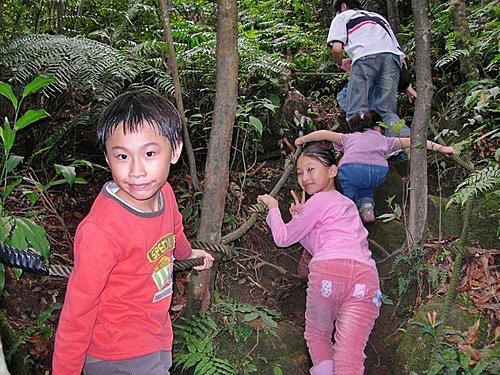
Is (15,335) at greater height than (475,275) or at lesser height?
lesser

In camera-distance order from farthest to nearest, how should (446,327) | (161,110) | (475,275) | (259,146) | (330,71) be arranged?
1. (330,71)
2. (259,146)
3. (475,275)
4. (446,327)
5. (161,110)

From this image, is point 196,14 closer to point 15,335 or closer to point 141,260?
point 15,335

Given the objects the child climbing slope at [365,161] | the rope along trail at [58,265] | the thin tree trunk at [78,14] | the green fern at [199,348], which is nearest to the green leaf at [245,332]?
the green fern at [199,348]

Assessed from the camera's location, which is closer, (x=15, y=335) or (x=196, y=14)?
(x=15, y=335)

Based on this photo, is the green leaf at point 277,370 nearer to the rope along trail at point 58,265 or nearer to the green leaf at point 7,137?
the rope along trail at point 58,265

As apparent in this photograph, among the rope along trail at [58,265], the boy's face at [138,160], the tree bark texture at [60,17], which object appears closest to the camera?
the rope along trail at [58,265]

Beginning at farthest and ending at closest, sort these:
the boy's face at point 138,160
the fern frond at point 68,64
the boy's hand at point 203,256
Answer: the fern frond at point 68,64 < the boy's hand at point 203,256 < the boy's face at point 138,160

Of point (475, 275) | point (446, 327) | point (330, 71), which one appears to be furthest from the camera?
point (330, 71)

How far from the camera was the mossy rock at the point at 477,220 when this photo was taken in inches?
155

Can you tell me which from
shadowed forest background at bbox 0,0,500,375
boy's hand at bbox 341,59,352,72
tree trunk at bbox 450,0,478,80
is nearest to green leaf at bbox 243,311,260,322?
shadowed forest background at bbox 0,0,500,375

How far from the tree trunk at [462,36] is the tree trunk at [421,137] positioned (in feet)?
5.80

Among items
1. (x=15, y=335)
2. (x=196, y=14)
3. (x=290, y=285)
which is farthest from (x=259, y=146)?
(x=15, y=335)

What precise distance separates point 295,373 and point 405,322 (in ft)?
2.80

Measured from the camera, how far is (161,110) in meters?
2.14
